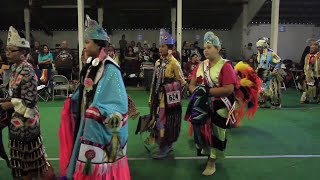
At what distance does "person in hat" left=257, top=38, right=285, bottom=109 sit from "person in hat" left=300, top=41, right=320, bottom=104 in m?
1.42

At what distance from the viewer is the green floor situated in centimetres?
353

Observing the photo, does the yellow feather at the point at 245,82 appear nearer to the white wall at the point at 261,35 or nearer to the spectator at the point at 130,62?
the spectator at the point at 130,62

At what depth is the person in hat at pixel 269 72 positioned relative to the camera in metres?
7.40

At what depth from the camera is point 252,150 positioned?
4461 mm

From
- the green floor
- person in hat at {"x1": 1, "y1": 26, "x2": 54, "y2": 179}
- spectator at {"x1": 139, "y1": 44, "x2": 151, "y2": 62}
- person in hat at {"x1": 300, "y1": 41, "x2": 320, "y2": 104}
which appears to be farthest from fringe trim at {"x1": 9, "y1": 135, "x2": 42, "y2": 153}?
spectator at {"x1": 139, "y1": 44, "x2": 151, "y2": 62}

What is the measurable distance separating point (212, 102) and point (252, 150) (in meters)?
1.56

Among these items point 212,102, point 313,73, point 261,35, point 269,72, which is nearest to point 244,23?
point 261,35

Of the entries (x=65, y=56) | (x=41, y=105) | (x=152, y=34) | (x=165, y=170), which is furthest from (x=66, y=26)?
(x=165, y=170)

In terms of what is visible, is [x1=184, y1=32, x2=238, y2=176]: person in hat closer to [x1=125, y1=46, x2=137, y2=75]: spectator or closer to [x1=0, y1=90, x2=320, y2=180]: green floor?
[x1=0, y1=90, x2=320, y2=180]: green floor

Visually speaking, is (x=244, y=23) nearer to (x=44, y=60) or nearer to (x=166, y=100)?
(x=44, y=60)

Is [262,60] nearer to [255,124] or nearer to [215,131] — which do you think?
[255,124]

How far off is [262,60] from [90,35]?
6.15 m

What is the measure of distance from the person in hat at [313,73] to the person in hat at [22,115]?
7.78 metres

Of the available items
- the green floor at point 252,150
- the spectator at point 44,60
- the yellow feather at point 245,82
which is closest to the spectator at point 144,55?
the spectator at point 44,60
